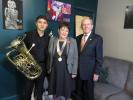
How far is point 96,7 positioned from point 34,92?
2434mm

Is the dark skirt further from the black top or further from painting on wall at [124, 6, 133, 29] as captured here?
painting on wall at [124, 6, 133, 29]

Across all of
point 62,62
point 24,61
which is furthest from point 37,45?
point 62,62

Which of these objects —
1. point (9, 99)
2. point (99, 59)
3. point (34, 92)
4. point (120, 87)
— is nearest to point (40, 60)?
point (34, 92)

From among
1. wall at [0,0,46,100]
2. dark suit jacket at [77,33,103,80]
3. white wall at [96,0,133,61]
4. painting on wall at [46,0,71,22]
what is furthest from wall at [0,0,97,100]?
white wall at [96,0,133,61]

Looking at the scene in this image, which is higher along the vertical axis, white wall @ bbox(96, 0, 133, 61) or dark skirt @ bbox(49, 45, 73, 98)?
white wall @ bbox(96, 0, 133, 61)

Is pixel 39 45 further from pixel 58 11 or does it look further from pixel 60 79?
pixel 58 11

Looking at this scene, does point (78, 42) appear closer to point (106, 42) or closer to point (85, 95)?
point (85, 95)

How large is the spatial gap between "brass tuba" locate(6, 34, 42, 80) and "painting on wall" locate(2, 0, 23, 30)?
48 cm

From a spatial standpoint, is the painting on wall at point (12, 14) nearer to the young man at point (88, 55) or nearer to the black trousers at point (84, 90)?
the young man at point (88, 55)

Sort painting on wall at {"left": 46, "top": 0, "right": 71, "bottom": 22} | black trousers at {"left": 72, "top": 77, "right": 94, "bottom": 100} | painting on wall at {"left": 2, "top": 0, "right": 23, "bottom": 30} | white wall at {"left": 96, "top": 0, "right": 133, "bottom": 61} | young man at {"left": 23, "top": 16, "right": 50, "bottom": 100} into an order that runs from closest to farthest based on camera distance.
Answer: young man at {"left": 23, "top": 16, "right": 50, "bottom": 100} → black trousers at {"left": 72, "top": 77, "right": 94, "bottom": 100} → painting on wall at {"left": 2, "top": 0, "right": 23, "bottom": 30} → painting on wall at {"left": 46, "top": 0, "right": 71, "bottom": 22} → white wall at {"left": 96, "top": 0, "right": 133, "bottom": 61}

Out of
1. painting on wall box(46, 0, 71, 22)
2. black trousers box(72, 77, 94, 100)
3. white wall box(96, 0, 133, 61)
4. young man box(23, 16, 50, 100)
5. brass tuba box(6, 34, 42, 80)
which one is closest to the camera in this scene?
brass tuba box(6, 34, 42, 80)

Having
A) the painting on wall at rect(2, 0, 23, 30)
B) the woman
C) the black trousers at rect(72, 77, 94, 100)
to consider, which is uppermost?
the painting on wall at rect(2, 0, 23, 30)

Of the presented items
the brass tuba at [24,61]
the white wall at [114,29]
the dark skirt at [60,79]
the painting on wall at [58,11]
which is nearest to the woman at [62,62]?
the dark skirt at [60,79]

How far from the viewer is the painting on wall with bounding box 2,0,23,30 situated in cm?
271
